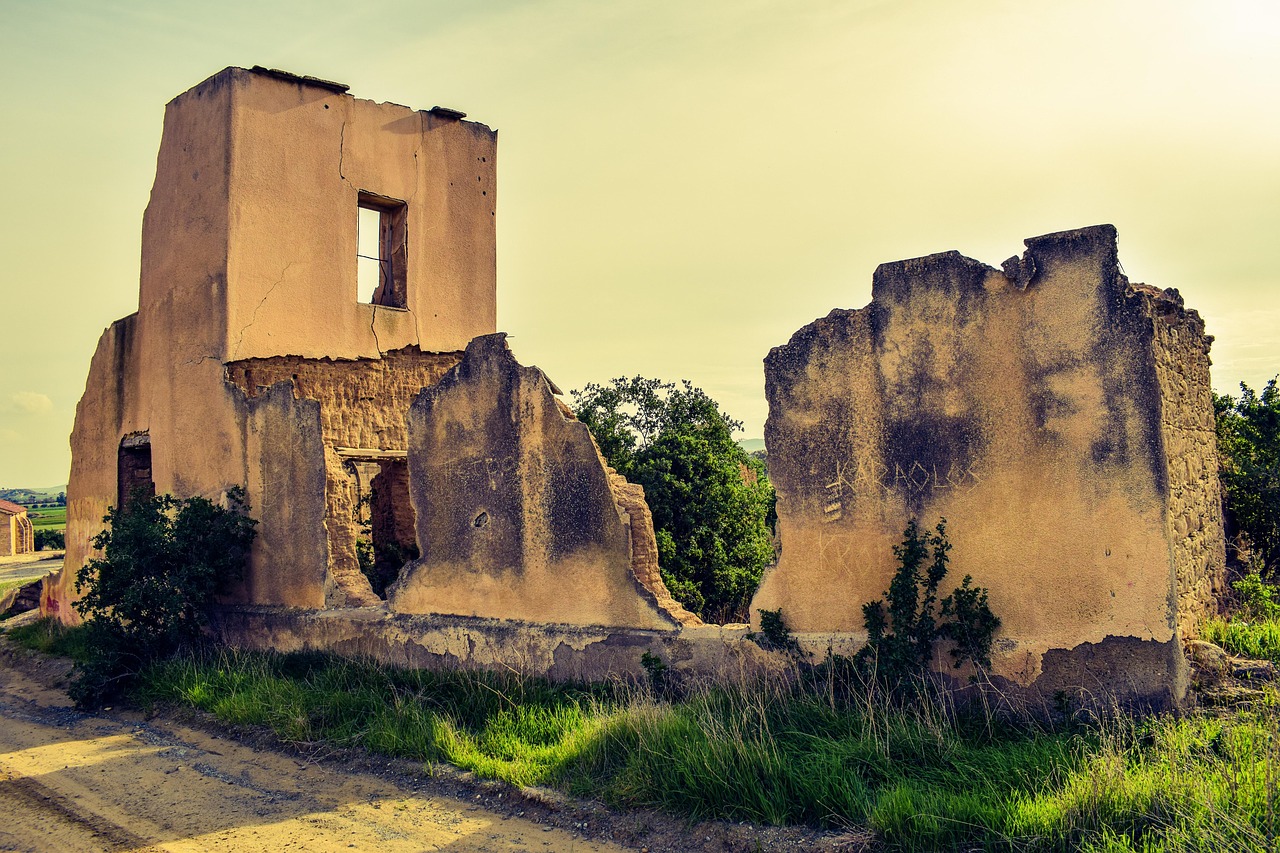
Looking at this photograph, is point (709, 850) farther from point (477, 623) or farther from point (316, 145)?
point (316, 145)

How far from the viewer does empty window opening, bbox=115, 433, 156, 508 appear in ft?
37.2

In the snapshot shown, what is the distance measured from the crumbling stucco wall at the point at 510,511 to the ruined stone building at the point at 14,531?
38.4 m

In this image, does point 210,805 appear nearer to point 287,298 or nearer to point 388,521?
point 388,521

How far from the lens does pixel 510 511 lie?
751 centimetres

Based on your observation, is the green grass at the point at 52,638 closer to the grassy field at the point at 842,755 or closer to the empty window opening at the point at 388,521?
the empty window opening at the point at 388,521

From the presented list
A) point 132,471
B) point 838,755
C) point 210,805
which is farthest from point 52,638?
point 838,755

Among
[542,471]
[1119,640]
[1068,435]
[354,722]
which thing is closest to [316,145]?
[542,471]

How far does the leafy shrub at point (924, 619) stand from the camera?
548cm

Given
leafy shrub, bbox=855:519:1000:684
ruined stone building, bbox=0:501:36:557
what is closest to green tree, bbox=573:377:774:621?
leafy shrub, bbox=855:519:1000:684

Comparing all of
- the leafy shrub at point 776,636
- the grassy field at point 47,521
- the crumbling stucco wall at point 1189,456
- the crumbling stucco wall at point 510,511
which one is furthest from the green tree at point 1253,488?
the grassy field at point 47,521

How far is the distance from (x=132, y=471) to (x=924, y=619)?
10.1 meters

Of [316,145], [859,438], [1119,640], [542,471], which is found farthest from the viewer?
[316,145]

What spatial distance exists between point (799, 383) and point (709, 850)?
3.01 metres

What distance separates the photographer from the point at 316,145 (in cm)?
1037
